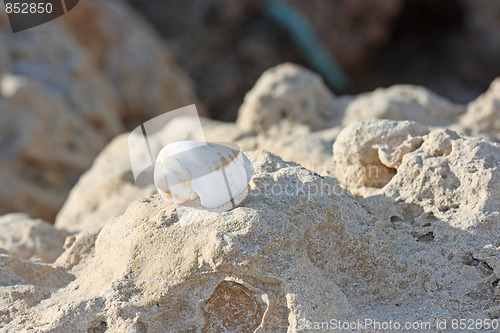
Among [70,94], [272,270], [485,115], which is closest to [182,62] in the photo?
[70,94]

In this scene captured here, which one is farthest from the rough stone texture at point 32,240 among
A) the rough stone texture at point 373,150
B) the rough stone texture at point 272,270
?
the rough stone texture at point 373,150

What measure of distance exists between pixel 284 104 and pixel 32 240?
71.0 inches

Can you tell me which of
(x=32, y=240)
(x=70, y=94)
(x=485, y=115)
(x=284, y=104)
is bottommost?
(x=485, y=115)

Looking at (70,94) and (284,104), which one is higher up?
(70,94)

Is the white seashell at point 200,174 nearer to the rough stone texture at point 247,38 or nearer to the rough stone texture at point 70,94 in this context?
the rough stone texture at point 70,94

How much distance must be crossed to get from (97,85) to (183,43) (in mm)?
2378

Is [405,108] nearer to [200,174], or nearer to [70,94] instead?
[200,174]

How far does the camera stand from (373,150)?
2.21 m

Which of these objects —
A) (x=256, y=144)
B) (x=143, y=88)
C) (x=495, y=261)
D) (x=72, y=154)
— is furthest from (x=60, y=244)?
(x=143, y=88)

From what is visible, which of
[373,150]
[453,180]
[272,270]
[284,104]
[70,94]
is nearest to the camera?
[272,270]

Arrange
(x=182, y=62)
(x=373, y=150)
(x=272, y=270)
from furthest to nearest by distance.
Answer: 1. (x=182, y=62)
2. (x=373, y=150)
3. (x=272, y=270)

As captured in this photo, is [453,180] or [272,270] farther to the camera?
[453,180]

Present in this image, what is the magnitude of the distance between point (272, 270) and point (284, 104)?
2.22 metres

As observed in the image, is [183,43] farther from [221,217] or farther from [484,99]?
[221,217]
